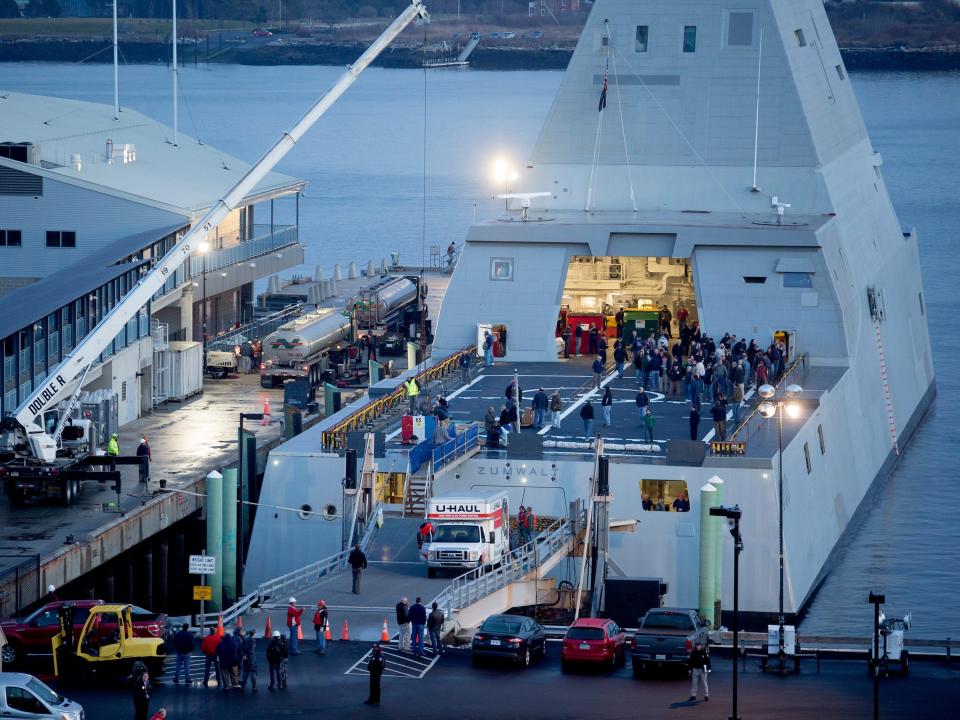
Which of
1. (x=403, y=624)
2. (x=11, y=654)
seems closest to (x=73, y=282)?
(x=11, y=654)

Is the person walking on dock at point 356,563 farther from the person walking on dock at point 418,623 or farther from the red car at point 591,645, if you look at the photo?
the red car at point 591,645

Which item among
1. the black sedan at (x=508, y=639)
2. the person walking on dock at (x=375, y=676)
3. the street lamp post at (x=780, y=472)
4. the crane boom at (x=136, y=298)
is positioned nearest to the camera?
the person walking on dock at (x=375, y=676)

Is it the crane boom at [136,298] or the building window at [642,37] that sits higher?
the building window at [642,37]

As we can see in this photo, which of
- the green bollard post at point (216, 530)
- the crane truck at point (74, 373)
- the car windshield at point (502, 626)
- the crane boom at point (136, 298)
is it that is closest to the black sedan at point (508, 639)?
the car windshield at point (502, 626)

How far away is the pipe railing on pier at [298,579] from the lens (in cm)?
4006

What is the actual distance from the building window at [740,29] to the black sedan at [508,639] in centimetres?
2896

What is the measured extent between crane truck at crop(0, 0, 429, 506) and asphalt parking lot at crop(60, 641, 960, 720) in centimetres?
1295

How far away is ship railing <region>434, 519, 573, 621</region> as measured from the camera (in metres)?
39.8

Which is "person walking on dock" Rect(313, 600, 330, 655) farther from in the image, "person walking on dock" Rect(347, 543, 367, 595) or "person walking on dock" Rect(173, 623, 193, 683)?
"person walking on dock" Rect(347, 543, 367, 595)

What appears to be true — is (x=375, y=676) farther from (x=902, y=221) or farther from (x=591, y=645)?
(x=902, y=221)

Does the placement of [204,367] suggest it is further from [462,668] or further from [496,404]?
[462,668]

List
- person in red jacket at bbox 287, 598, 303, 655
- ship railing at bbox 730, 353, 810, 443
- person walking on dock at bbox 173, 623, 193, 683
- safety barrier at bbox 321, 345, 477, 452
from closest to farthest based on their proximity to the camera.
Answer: person walking on dock at bbox 173, 623, 193, 683 → person in red jacket at bbox 287, 598, 303, 655 → safety barrier at bbox 321, 345, 477, 452 → ship railing at bbox 730, 353, 810, 443

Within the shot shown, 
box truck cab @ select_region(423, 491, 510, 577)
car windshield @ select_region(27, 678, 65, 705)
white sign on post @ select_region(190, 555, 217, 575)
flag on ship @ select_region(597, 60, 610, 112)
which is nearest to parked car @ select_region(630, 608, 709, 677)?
box truck cab @ select_region(423, 491, 510, 577)

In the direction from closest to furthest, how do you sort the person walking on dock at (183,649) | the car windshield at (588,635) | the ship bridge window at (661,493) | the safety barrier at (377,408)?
1. the person walking on dock at (183,649)
2. the car windshield at (588,635)
3. the ship bridge window at (661,493)
4. the safety barrier at (377,408)
